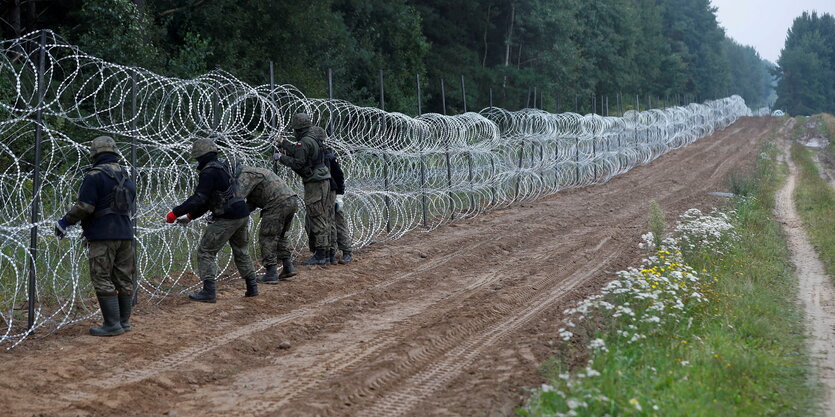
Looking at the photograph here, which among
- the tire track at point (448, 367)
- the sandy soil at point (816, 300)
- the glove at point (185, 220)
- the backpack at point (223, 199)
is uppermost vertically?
the backpack at point (223, 199)

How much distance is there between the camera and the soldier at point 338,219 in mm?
11961

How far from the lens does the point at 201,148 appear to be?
9055 millimetres

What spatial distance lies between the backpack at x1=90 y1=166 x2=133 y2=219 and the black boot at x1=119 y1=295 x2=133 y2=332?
820 mm

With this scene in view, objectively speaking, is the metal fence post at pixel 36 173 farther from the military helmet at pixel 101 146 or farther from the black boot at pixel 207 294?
the black boot at pixel 207 294

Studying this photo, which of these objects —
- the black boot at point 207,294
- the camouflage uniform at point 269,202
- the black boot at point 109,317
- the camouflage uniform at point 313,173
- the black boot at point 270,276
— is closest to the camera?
the black boot at point 109,317

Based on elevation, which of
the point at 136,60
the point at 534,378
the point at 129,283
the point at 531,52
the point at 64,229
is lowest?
the point at 534,378

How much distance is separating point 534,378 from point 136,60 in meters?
15.2

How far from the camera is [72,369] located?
678 cm

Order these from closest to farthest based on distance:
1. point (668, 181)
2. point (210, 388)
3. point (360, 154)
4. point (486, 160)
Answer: point (210, 388) < point (360, 154) < point (486, 160) < point (668, 181)

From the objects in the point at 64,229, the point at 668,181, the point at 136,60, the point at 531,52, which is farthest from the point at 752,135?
the point at 64,229

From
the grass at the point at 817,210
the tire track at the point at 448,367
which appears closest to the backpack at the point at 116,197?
the tire track at the point at 448,367

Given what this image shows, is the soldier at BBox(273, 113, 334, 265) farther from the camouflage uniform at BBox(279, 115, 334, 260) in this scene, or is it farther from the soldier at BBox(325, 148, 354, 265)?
the soldier at BBox(325, 148, 354, 265)

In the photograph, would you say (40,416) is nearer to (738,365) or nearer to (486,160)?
(738,365)

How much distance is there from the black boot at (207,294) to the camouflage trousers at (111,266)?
4.44ft
